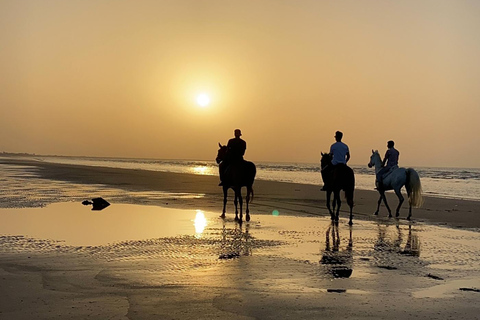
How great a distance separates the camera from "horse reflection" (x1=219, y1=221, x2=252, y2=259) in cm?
1055

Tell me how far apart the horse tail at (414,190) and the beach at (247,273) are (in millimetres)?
2995

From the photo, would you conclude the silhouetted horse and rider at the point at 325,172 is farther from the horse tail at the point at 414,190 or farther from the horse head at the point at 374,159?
the horse head at the point at 374,159

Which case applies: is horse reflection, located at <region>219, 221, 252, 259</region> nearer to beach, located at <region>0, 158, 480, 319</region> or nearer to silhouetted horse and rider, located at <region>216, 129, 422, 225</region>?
beach, located at <region>0, 158, 480, 319</region>

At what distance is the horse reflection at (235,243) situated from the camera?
10.6 meters

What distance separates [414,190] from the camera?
19141 millimetres

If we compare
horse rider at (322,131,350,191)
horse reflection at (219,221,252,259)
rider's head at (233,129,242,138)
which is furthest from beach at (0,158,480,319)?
rider's head at (233,129,242,138)

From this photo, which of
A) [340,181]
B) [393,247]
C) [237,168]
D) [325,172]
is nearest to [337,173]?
[340,181]

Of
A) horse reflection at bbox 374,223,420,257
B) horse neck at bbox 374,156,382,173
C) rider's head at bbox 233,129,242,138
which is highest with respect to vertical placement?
rider's head at bbox 233,129,242,138

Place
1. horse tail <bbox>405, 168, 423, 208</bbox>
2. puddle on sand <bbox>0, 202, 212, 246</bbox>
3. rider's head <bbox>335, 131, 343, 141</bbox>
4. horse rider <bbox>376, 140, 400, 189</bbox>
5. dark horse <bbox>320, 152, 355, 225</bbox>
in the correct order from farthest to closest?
horse rider <bbox>376, 140, 400, 189</bbox> < horse tail <bbox>405, 168, 423, 208</bbox> < rider's head <bbox>335, 131, 343, 141</bbox> < dark horse <bbox>320, 152, 355, 225</bbox> < puddle on sand <bbox>0, 202, 212, 246</bbox>

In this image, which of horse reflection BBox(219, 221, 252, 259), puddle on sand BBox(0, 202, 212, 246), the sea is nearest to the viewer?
horse reflection BBox(219, 221, 252, 259)

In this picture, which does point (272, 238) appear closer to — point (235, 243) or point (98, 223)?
point (235, 243)

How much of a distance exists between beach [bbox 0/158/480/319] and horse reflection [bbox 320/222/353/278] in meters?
0.03

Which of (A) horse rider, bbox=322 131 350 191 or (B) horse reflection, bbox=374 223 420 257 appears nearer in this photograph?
(B) horse reflection, bbox=374 223 420 257

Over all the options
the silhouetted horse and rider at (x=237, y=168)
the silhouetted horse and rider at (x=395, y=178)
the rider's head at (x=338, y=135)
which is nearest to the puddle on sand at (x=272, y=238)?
the silhouetted horse and rider at (x=237, y=168)
